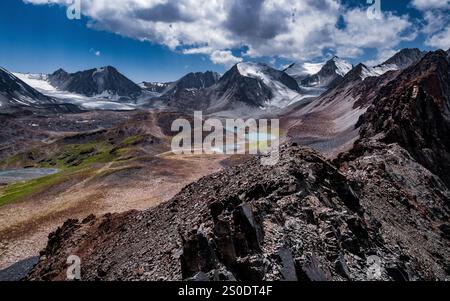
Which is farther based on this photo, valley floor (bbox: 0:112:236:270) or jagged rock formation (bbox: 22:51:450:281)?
valley floor (bbox: 0:112:236:270)

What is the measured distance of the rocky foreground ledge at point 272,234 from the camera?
77.8 feet

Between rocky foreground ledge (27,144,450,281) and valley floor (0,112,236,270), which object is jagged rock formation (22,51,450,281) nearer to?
rocky foreground ledge (27,144,450,281)

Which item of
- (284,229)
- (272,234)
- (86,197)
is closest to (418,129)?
(284,229)

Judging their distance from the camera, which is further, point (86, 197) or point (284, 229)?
point (86, 197)

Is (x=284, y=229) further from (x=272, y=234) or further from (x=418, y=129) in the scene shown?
(x=418, y=129)

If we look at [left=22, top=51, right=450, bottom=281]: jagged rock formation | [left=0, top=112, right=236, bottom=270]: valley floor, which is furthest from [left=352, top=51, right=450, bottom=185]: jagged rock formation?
[left=0, top=112, right=236, bottom=270]: valley floor

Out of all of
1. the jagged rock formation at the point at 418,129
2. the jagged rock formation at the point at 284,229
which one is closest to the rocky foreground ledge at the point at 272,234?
the jagged rock formation at the point at 284,229

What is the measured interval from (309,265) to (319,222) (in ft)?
16.1

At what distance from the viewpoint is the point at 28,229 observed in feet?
198

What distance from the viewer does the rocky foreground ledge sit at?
2370 centimetres

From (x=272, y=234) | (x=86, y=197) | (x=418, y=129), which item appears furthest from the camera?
(x=86, y=197)

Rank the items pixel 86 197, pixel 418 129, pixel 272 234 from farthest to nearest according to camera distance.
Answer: pixel 86 197, pixel 418 129, pixel 272 234

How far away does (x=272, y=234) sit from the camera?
2433cm
